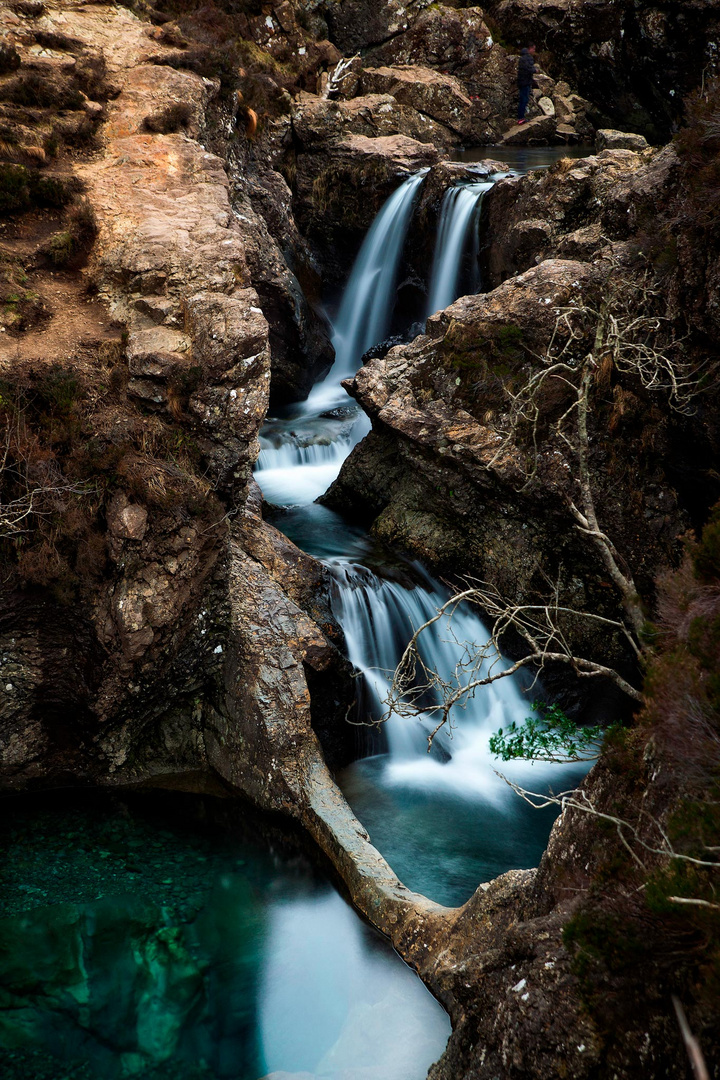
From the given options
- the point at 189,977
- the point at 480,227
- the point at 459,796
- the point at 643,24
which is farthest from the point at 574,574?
the point at 643,24

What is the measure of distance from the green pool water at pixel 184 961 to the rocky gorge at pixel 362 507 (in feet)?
0.74

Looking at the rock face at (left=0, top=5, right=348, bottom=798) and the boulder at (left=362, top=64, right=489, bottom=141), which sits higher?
the boulder at (left=362, top=64, right=489, bottom=141)

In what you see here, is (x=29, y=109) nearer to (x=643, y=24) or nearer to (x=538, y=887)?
(x=538, y=887)

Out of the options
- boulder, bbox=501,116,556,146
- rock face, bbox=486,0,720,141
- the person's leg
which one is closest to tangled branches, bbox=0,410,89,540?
boulder, bbox=501,116,556,146

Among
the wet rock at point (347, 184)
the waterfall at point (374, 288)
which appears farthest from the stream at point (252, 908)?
the wet rock at point (347, 184)

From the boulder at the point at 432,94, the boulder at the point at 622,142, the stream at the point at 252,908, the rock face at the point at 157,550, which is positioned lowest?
the stream at the point at 252,908

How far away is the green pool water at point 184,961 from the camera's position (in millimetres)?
5586

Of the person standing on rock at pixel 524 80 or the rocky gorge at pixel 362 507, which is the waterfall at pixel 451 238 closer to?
the rocky gorge at pixel 362 507

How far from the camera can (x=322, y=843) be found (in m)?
7.30

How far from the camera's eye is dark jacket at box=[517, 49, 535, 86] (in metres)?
22.3

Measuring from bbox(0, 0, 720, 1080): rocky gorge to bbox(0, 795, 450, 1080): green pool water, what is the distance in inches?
8.9

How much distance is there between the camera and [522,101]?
77.2 ft

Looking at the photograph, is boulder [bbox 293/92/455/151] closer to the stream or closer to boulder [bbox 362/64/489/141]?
boulder [bbox 362/64/489/141]

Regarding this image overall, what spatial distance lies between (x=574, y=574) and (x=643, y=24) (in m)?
21.3
